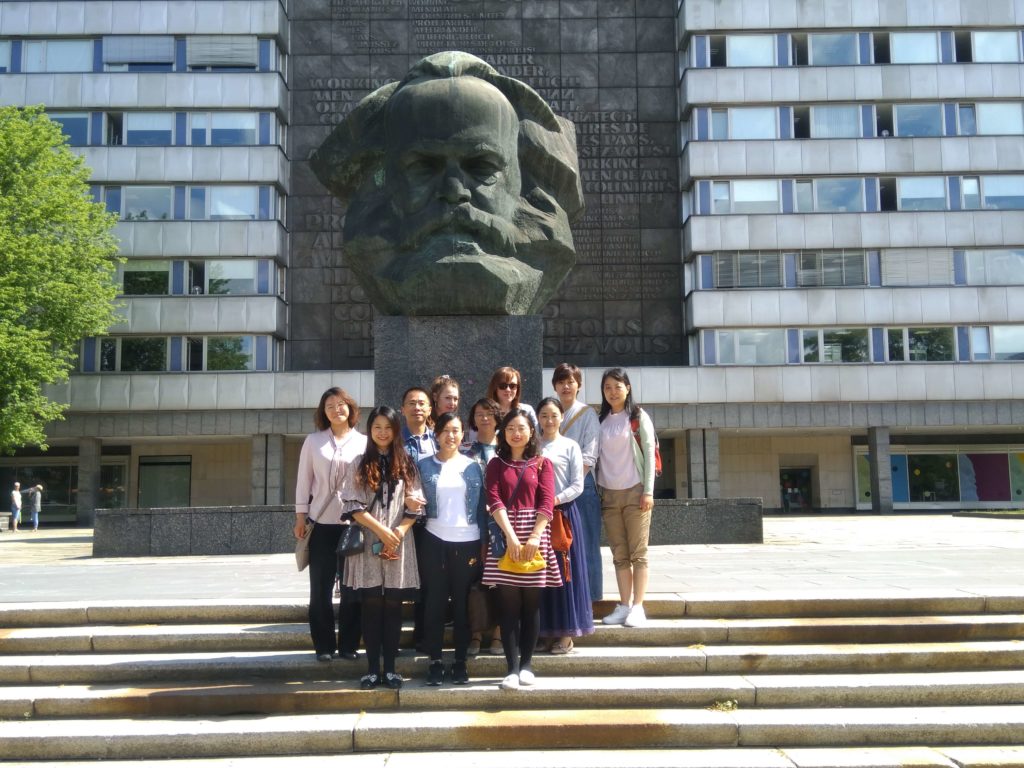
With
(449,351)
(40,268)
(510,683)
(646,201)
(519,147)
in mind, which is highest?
(646,201)

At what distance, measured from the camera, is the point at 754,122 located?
111 ft

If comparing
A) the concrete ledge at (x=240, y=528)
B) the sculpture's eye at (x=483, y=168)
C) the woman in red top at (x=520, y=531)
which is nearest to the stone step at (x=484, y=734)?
the woman in red top at (x=520, y=531)

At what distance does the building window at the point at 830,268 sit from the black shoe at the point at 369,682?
30292 mm

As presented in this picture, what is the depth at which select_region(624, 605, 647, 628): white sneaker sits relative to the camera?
20.8 feet

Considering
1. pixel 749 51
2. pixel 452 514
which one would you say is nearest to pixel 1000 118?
pixel 749 51

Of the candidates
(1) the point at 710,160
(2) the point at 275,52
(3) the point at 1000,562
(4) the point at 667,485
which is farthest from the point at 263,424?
(3) the point at 1000,562

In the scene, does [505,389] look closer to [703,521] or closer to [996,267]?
[703,521]

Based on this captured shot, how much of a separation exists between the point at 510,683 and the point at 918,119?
34115mm

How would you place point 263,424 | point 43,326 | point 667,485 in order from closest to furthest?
point 43,326
point 263,424
point 667,485

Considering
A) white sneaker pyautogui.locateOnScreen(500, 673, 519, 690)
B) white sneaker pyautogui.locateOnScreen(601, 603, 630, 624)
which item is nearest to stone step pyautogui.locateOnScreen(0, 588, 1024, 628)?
white sneaker pyautogui.locateOnScreen(601, 603, 630, 624)

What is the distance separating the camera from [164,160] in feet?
109

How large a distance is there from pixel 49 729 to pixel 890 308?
32.3 m

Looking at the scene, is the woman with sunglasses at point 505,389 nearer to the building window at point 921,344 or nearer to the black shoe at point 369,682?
the black shoe at point 369,682

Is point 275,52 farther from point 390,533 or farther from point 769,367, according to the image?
point 390,533
